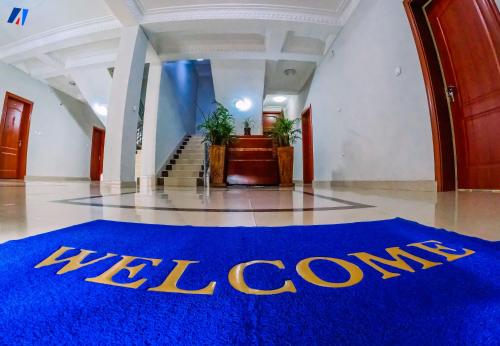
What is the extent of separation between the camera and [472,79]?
2.03 m

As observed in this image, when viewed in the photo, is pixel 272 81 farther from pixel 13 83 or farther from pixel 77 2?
pixel 13 83

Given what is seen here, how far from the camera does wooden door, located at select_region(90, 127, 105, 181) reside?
8.89m

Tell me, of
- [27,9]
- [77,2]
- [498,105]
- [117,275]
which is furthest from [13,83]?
[498,105]

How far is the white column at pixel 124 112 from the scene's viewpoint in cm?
367

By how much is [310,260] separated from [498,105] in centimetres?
245

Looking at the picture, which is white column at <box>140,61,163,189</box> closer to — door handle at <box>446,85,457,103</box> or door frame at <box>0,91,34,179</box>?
door frame at <box>0,91,34,179</box>

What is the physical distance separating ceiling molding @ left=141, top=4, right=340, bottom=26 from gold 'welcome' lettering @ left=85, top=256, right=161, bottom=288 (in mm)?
4524

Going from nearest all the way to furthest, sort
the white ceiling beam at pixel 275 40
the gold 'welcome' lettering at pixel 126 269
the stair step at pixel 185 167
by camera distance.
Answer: the gold 'welcome' lettering at pixel 126 269, the white ceiling beam at pixel 275 40, the stair step at pixel 185 167

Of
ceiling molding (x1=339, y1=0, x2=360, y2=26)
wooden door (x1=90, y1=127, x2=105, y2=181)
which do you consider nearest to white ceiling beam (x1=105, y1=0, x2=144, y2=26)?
ceiling molding (x1=339, y1=0, x2=360, y2=26)

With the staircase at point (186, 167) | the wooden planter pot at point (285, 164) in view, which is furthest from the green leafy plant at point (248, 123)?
the wooden planter pot at point (285, 164)

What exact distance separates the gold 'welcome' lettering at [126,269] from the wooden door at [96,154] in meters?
10.3

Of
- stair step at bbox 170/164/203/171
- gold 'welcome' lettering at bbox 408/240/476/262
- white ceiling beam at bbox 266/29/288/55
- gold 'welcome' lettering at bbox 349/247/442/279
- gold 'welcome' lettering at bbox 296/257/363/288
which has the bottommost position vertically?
gold 'welcome' lettering at bbox 296/257/363/288

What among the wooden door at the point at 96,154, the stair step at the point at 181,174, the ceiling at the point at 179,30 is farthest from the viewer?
the wooden door at the point at 96,154

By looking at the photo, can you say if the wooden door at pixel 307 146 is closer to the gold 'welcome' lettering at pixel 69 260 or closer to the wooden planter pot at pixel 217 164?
the wooden planter pot at pixel 217 164
